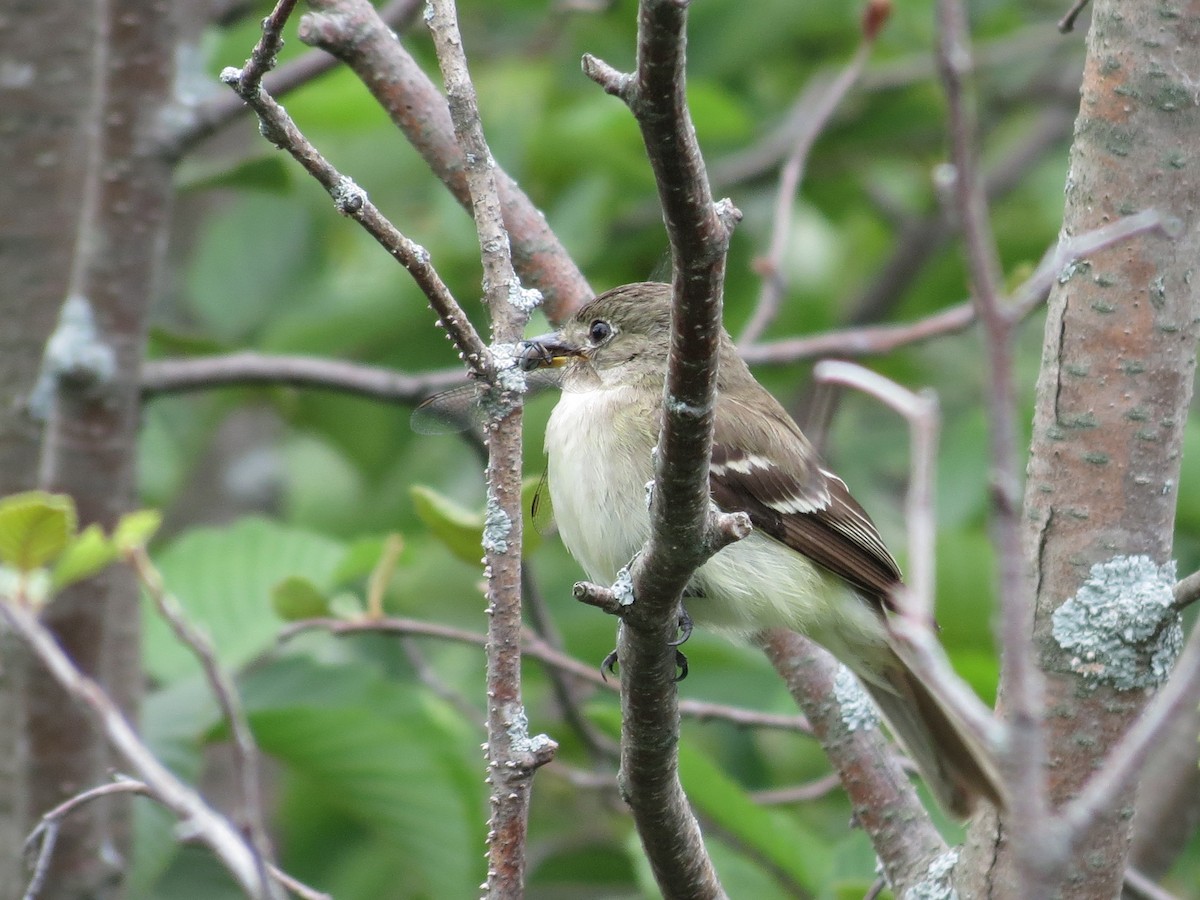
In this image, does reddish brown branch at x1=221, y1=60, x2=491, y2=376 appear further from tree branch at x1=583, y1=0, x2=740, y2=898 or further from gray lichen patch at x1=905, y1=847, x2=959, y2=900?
gray lichen patch at x1=905, y1=847, x2=959, y2=900

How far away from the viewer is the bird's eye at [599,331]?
4.29 meters

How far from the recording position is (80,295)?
422cm

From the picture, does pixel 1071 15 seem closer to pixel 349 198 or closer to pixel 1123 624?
pixel 1123 624

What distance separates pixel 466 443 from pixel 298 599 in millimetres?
688

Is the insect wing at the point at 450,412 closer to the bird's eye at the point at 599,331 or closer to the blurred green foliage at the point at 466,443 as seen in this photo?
the blurred green foliage at the point at 466,443

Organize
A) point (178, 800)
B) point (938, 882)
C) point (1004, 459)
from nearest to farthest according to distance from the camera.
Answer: point (1004, 459)
point (178, 800)
point (938, 882)

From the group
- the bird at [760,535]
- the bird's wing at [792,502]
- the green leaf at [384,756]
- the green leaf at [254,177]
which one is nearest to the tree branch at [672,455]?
the bird at [760,535]

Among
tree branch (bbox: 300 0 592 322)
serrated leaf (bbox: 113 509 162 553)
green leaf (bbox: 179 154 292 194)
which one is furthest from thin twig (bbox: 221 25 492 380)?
green leaf (bbox: 179 154 292 194)

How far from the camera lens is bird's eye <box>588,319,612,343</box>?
4.29m

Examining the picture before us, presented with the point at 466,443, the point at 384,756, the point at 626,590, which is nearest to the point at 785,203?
the point at 466,443

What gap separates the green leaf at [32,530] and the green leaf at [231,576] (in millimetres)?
2251

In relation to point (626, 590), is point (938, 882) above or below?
below

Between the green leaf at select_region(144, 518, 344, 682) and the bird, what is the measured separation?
1.17 meters

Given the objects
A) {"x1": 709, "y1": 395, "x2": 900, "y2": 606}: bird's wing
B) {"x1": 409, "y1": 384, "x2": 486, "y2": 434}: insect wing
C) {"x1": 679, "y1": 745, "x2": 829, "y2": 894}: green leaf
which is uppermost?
{"x1": 409, "y1": 384, "x2": 486, "y2": 434}: insect wing
